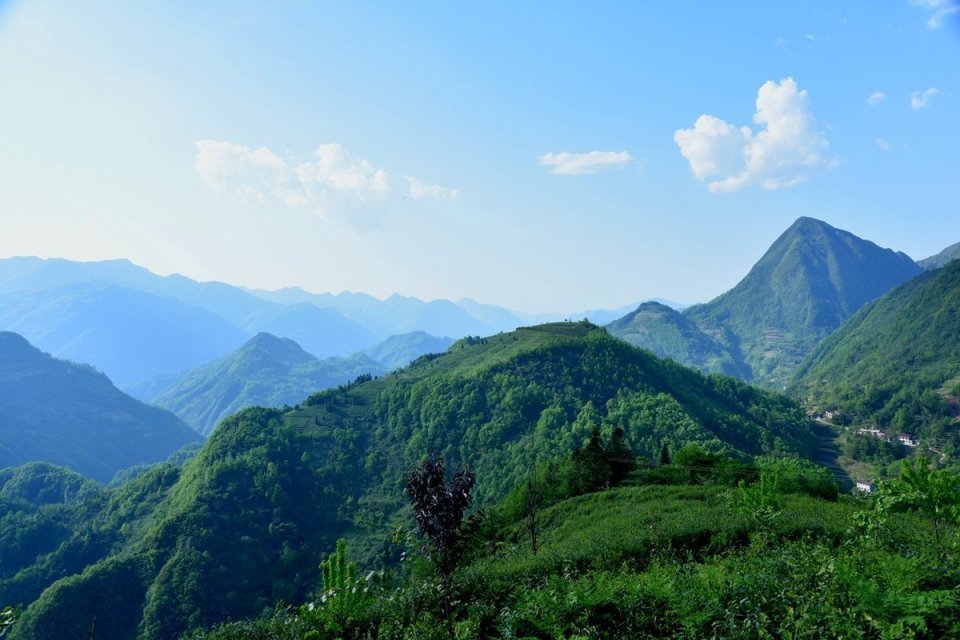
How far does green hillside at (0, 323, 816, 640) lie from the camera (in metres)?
101

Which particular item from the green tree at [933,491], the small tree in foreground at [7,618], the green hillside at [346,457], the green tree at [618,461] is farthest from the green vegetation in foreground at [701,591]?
the green hillside at [346,457]

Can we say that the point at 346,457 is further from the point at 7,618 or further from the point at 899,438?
the point at 899,438

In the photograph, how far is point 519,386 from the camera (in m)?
158

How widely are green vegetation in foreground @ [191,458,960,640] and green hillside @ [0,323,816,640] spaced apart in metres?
65.2

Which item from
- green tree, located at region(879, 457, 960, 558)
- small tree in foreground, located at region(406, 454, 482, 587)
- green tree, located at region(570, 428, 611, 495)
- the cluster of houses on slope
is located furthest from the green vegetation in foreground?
the cluster of houses on slope

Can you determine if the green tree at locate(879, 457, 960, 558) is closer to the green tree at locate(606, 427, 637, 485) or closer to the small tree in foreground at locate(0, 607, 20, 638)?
the small tree in foreground at locate(0, 607, 20, 638)

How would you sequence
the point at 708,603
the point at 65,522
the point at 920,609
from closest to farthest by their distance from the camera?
the point at 920,609
the point at 708,603
the point at 65,522

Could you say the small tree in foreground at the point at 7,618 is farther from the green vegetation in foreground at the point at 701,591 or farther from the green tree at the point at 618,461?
the green tree at the point at 618,461

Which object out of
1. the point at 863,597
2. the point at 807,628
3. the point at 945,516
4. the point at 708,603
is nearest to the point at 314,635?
the point at 708,603

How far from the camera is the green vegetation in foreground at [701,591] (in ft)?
35.0

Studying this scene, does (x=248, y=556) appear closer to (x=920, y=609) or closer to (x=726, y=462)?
(x=726, y=462)

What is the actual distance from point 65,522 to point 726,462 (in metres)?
181

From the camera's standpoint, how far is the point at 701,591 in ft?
44.1

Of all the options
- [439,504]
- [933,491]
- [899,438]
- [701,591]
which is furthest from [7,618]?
[899,438]
